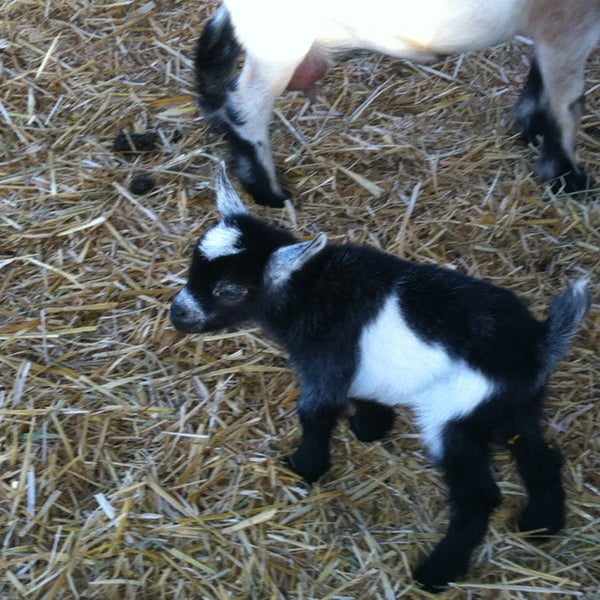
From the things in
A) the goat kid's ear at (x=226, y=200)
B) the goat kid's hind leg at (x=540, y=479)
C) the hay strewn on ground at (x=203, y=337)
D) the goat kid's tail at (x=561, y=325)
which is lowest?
the hay strewn on ground at (x=203, y=337)

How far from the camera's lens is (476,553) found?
271 centimetres

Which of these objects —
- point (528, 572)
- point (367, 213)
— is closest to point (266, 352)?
point (367, 213)

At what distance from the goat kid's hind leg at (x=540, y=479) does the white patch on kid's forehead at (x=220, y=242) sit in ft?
3.35

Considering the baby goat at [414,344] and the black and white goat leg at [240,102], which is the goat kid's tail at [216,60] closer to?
the black and white goat leg at [240,102]

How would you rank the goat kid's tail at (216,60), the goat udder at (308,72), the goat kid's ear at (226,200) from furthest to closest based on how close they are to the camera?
the goat kid's tail at (216,60)
the goat udder at (308,72)
the goat kid's ear at (226,200)

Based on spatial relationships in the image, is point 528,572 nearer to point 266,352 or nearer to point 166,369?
point 266,352

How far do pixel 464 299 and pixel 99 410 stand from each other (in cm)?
136

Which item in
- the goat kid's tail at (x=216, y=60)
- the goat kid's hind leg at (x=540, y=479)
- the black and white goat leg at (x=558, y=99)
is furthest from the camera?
the goat kid's tail at (x=216, y=60)

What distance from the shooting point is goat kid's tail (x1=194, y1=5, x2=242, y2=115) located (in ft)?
12.4

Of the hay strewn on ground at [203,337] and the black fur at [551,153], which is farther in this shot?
the black fur at [551,153]

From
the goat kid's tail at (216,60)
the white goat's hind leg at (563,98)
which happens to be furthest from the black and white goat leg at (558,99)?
the goat kid's tail at (216,60)

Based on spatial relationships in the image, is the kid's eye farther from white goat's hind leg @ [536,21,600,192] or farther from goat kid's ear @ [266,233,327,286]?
white goat's hind leg @ [536,21,600,192]

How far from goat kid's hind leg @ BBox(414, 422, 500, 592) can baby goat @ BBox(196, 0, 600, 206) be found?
1.61 meters

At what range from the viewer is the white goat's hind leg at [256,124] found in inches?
139
